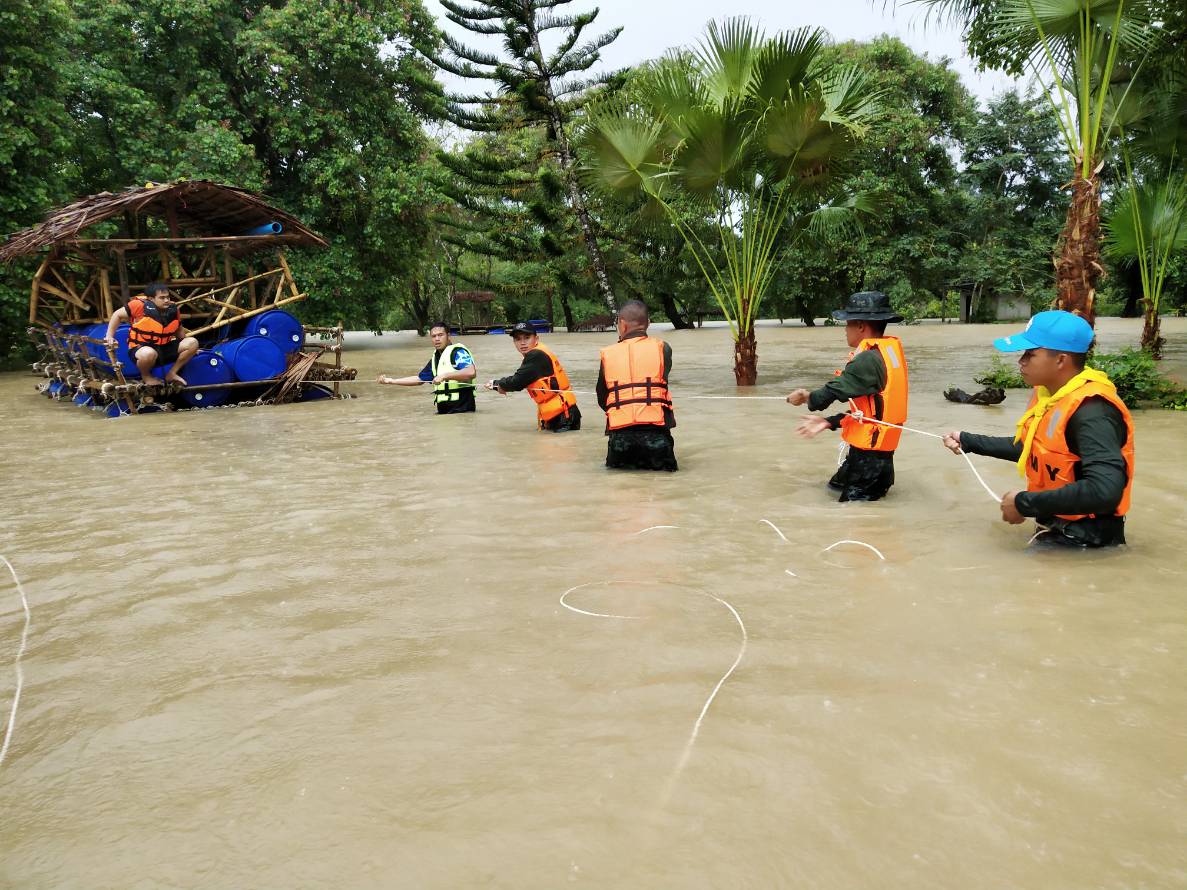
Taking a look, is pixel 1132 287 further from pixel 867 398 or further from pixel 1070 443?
pixel 1070 443

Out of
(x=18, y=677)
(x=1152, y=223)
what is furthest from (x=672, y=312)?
(x=18, y=677)

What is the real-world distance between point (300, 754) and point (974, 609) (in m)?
2.72

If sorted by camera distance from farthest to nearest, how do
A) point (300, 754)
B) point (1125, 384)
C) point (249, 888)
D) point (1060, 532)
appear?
1. point (1125, 384)
2. point (1060, 532)
3. point (300, 754)
4. point (249, 888)

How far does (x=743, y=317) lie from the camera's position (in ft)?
41.4

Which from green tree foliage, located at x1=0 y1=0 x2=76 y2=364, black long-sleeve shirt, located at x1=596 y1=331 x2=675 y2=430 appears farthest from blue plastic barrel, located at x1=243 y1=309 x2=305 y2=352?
green tree foliage, located at x1=0 y1=0 x2=76 y2=364

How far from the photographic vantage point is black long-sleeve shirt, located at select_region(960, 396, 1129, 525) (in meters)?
4.09

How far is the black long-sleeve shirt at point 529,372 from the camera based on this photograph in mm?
8500

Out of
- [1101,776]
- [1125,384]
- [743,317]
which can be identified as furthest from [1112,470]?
[743,317]

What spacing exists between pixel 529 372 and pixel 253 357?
537cm

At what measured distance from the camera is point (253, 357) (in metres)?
12.2

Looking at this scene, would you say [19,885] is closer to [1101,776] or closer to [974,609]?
[1101,776]

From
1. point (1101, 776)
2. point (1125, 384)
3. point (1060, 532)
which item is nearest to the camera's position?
point (1101, 776)

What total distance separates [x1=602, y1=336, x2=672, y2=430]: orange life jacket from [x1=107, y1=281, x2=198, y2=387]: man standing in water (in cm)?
695

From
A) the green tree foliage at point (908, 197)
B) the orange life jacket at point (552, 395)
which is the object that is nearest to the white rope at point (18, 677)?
the orange life jacket at point (552, 395)
